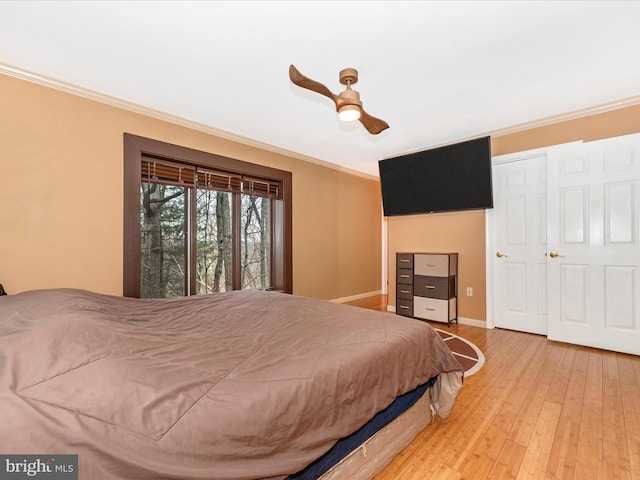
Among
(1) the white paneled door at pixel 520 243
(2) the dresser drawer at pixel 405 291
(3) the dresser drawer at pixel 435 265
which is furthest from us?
(2) the dresser drawer at pixel 405 291

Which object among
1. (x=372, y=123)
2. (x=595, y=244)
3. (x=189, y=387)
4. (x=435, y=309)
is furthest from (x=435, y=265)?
(x=189, y=387)

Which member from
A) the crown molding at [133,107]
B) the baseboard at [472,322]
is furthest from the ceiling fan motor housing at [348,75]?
the baseboard at [472,322]

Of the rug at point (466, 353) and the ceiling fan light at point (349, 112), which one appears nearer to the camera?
the ceiling fan light at point (349, 112)

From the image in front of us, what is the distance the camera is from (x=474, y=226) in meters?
4.09

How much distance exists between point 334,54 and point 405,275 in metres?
3.17

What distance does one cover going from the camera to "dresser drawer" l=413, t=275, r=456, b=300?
4.07 meters

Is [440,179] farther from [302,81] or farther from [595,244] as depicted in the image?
[302,81]

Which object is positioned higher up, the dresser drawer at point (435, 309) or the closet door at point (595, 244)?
the closet door at point (595, 244)

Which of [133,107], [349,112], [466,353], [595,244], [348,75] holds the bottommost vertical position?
→ [466,353]

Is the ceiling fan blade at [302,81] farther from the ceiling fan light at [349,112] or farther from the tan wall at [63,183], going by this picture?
the tan wall at [63,183]

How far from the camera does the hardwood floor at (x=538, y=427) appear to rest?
1.51 meters

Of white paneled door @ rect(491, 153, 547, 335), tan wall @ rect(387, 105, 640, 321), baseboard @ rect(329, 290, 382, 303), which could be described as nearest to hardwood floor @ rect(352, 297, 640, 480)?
white paneled door @ rect(491, 153, 547, 335)

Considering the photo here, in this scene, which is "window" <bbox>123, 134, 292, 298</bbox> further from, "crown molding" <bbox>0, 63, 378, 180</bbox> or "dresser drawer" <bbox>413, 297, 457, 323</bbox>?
"dresser drawer" <bbox>413, 297, 457, 323</bbox>

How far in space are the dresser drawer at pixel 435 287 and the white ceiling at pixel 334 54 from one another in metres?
2.05
